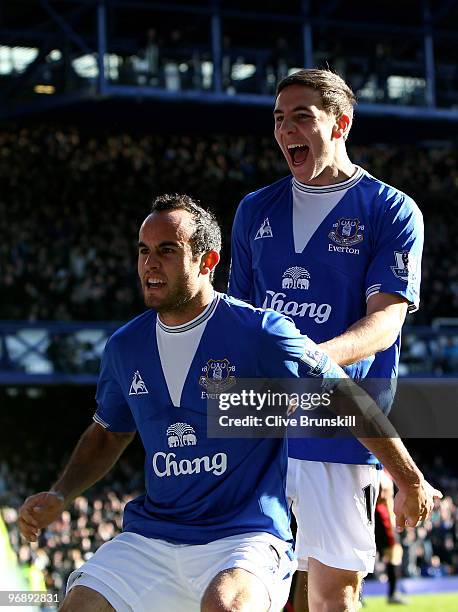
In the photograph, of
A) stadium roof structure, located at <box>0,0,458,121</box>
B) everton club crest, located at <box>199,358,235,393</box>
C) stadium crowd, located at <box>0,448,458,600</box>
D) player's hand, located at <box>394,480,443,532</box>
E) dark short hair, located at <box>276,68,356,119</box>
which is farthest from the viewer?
stadium roof structure, located at <box>0,0,458,121</box>

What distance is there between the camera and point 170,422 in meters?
4.38

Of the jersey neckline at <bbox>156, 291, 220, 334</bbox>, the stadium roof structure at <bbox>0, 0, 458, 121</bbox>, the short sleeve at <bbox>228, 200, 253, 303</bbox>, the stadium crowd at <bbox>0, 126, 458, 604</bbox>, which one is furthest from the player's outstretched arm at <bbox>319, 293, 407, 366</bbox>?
the stadium roof structure at <bbox>0, 0, 458, 121</bbox>

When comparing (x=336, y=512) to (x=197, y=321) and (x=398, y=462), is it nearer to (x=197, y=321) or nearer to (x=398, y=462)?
(x=398, y=462)

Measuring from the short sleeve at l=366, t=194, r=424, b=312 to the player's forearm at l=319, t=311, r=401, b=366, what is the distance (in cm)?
14

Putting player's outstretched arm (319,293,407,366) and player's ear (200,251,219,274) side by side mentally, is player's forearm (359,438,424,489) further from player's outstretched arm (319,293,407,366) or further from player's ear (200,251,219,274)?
player's ear (200,251,219,274)

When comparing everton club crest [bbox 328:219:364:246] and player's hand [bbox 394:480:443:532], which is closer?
player's hand [bbox 394:480:443:532]

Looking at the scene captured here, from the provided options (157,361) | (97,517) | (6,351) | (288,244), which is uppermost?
(288,244)

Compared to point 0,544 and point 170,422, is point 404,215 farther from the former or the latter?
point 0,544

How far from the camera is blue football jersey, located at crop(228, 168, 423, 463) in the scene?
16.2 feet

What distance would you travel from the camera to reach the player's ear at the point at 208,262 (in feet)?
14.5

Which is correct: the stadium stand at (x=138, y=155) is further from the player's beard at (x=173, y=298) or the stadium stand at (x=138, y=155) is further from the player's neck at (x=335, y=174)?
the player's beard at (x=173, y=298)

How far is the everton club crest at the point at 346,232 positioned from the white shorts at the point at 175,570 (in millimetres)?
1305

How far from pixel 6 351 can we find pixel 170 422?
17.3 meters

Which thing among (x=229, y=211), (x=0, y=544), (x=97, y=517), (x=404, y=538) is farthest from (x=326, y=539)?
(x=229, y=211)
